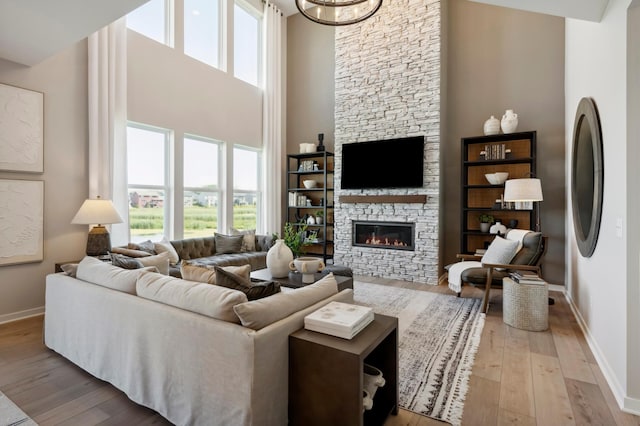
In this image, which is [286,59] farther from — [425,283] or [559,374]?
[559,374]

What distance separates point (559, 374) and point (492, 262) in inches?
64.5

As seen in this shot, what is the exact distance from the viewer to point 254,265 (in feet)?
17.0

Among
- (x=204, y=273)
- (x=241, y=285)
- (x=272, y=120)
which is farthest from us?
(x=272, y=120)

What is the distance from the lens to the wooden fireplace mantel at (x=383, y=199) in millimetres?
5262

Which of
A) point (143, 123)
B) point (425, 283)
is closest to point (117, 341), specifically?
point (143, 123)

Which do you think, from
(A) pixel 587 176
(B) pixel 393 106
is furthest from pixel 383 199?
(A) pixel 587 176

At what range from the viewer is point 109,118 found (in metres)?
4.23

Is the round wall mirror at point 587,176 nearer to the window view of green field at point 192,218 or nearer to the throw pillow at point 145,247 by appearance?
the throw pillow at point 145,247

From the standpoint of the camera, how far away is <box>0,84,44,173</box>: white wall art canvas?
342cm

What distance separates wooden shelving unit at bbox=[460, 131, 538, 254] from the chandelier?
2.73 metres

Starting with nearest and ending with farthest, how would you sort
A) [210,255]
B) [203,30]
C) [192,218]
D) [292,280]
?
1. [292,280]
2. [210,255]
3. [192,218]
4. [203,30]

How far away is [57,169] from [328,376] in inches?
162

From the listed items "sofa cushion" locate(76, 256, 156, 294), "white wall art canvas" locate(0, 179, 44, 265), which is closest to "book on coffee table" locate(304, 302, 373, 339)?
"sofa cushion" locate(76, 256, 156, 294)

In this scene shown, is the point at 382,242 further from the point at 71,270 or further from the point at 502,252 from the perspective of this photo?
the point at 71,270
